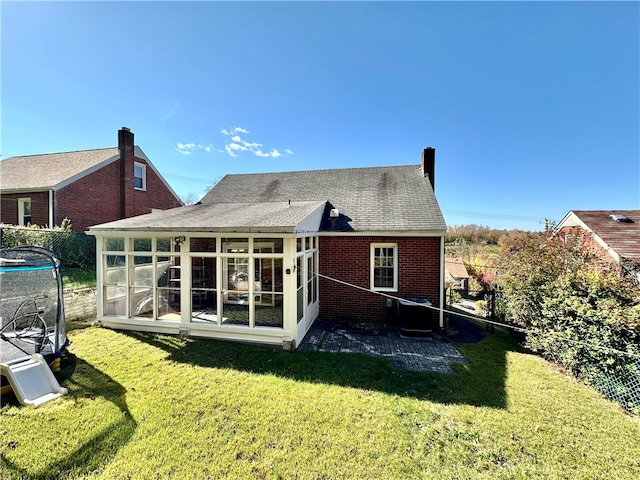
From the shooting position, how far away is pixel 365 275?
9.24 m

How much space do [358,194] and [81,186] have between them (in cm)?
1611

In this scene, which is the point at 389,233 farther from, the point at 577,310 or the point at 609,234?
the point at 609,234

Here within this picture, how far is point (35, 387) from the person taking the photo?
4465mm

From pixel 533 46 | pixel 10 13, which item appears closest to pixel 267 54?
pixel 10 13

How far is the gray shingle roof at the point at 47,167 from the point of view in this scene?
14.6 metres

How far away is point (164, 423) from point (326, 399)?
251 cm

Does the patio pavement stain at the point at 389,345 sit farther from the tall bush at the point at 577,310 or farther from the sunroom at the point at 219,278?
the tall bush at the point at 577,310

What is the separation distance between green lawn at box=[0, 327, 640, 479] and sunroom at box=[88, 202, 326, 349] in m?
1.22

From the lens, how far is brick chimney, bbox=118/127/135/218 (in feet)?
55.7

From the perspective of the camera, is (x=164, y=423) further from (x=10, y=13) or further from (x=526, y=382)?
(x=10, y=13)

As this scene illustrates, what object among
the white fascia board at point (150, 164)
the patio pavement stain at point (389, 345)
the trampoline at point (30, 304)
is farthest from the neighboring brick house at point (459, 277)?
the white fascia board at point (150, 164)

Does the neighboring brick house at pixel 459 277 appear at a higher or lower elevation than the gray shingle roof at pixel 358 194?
lower

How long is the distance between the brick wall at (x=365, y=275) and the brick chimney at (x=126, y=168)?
50.8 ft

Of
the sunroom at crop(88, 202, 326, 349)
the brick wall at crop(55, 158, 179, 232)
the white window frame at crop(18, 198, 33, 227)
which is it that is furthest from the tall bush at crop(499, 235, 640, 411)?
the white window frame at crop(18, 198, 33, 227)
